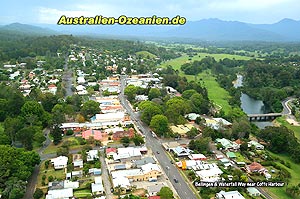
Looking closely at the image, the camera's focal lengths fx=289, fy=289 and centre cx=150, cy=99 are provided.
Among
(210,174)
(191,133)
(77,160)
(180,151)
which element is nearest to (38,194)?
(77,160)

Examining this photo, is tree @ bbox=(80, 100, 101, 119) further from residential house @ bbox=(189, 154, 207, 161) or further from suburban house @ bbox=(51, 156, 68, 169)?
residential house @ bbox=(189, 154, 207, 161)

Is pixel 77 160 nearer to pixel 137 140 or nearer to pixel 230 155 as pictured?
pixel 137 140

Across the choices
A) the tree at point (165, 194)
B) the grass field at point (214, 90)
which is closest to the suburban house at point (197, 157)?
the tree at point (165, 194)

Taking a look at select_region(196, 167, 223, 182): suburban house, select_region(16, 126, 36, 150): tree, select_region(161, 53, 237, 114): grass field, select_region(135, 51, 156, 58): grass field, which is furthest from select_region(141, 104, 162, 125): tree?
select_region(135, 51, 156, 58): grass field

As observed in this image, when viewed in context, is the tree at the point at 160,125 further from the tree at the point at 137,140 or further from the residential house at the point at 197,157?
the residential house at the point at 197,157

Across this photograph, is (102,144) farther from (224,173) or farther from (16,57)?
(16,57)

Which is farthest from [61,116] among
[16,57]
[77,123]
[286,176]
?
[16,57]
